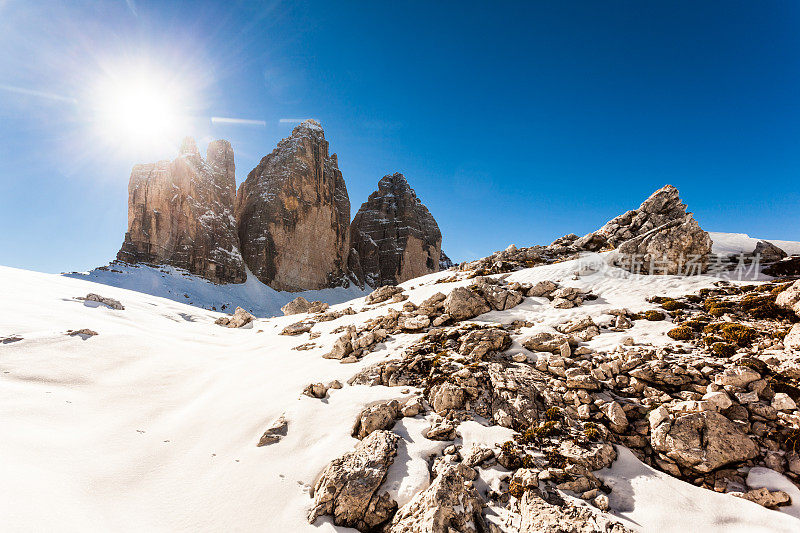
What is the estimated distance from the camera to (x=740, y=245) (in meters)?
19.6

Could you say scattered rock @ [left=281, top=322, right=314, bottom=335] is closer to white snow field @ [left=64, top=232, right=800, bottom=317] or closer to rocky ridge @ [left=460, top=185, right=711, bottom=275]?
rocky ridge @ [left=460, top=185, right=711, bottom=275]

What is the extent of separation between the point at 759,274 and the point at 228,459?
27.8 meters

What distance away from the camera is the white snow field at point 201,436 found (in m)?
6.36

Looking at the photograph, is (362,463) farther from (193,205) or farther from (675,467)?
(193,205)

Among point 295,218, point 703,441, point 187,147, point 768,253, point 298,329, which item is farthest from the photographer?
point 295,218

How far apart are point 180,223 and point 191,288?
66.7 ft

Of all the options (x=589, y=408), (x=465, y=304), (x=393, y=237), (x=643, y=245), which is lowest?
(x=589, y=408)

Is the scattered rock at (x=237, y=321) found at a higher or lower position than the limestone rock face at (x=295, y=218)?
lower

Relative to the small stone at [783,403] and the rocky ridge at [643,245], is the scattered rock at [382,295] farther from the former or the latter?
the small stone at [783,403]

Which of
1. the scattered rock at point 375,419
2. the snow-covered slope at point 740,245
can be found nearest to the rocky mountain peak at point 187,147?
the scattered rock at point 375,419

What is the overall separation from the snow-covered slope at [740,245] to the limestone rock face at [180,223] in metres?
82.5

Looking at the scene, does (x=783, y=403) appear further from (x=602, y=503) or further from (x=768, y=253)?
(x=768, y=253)

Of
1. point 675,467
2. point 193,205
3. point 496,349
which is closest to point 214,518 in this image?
point 496,349

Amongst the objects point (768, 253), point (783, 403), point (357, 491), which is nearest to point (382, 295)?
point (357, 491)
